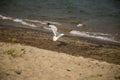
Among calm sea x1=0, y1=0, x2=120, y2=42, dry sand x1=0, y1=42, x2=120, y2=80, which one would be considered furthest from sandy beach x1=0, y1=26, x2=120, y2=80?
calm sea x1=0, y1=0, x2=120, y2=42

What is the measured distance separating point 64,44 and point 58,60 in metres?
2.27

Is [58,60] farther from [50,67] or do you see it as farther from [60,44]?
[60,44]

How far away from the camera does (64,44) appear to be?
9641 mm

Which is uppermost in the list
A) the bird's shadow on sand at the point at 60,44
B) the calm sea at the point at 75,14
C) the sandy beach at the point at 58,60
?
the sandy beach at the point at 58,60

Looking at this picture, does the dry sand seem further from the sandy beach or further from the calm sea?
the calm sea

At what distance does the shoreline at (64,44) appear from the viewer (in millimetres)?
8578

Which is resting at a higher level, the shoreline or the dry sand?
the dry sand

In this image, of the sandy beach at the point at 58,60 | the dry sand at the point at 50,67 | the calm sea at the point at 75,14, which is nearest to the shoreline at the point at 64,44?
the sandy beach at the point at 58,60

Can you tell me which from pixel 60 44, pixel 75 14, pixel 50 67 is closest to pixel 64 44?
pixel 60 44

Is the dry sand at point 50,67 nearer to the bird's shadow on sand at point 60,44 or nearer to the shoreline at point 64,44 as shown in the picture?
the shoreline at point 64,44

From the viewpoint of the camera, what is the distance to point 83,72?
6.67m

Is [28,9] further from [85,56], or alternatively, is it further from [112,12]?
[85,56]

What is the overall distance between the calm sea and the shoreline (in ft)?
4.55

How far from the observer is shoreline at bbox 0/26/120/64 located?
858 cm
